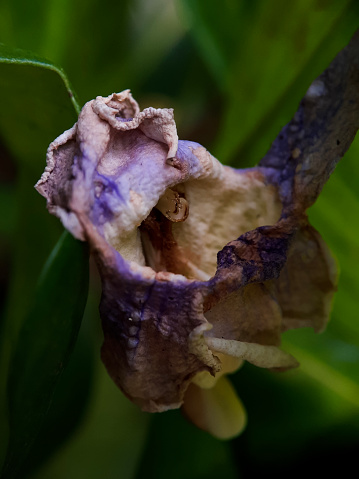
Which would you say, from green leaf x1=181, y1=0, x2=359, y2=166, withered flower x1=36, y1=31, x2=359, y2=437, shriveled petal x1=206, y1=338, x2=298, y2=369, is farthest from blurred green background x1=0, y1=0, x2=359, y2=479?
shriveled petal x1=206, y1=338, x2=298, y2=369

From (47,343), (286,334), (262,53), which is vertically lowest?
(286,334)

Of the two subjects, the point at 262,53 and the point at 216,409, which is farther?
the point at 262,53

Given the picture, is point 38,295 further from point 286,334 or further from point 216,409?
point 286,334

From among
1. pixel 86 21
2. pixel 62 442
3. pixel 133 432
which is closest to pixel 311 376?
pixel 133 432

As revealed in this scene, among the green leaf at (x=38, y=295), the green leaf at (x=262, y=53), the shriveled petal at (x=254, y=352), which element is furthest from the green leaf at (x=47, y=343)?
the green leaf at (x=262, y=53)

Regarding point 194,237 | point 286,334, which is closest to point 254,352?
point 194,237

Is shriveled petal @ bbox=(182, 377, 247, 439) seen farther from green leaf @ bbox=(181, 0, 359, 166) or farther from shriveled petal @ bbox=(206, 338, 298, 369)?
green leaf @ bbox=(181, 0, 359, 166)

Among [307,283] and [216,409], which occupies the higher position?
[307,283]
